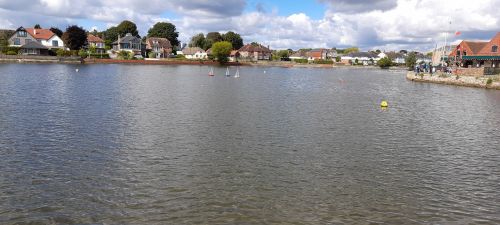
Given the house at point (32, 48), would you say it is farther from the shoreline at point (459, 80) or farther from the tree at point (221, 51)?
the shoreline at point (459, 80)

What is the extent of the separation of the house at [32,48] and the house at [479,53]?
115 meters

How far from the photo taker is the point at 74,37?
135625 millimetres

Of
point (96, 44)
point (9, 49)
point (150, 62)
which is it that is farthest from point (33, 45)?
point (150, 62)

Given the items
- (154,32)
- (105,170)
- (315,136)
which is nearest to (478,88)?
(315,136)

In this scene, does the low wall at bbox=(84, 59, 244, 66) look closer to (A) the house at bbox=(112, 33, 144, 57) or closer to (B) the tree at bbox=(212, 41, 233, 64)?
(B) the tree at bbox=(212, 41, 233, 64)

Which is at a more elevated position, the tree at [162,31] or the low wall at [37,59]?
the tree at [162,31]

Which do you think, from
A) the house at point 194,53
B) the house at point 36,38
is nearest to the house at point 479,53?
the house at point 194,53

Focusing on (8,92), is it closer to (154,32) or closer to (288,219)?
(288,219)

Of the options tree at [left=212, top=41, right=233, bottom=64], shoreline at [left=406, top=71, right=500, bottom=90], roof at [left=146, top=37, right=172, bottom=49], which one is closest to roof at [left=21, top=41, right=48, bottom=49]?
roof at [left=146, top=37, right=172, bottom=49]

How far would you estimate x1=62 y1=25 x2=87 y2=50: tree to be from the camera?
135m

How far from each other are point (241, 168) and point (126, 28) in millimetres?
183555

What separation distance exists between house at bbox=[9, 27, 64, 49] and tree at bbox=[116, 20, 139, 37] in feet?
171

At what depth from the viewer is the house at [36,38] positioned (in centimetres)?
12588

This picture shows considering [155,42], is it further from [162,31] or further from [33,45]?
[33,45]
